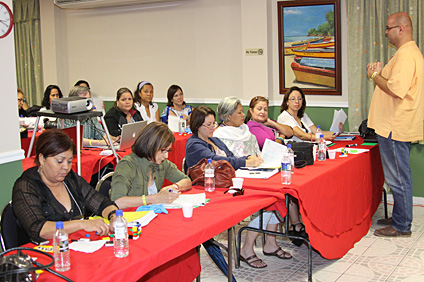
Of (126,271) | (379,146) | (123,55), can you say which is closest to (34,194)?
(126,271)

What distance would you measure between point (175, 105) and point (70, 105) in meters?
3.05

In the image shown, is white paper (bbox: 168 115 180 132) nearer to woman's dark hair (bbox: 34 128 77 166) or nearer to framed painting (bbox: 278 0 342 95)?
framed painting (bbox: 278 0 342 95)

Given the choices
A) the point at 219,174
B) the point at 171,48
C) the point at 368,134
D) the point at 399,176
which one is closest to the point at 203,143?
the point at 219,174

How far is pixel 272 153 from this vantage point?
4.05 meters

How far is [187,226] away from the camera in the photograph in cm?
255

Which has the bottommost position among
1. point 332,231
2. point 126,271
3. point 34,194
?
point 332,231

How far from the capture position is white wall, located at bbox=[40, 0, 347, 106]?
6512 mm

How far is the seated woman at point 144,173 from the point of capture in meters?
2.93

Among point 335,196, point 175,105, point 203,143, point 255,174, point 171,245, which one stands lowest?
point 335,196

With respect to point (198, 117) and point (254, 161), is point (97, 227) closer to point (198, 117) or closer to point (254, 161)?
point (198, 117)

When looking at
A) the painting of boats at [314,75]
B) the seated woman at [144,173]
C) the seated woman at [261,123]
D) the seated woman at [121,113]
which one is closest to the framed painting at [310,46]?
the painting of boats at [314,75]

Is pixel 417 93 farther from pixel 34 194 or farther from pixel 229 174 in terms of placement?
pixel 34 194

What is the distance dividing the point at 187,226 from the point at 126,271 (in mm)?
596

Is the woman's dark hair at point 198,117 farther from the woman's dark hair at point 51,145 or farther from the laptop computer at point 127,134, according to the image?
the woman's dark hair at point 51,145
